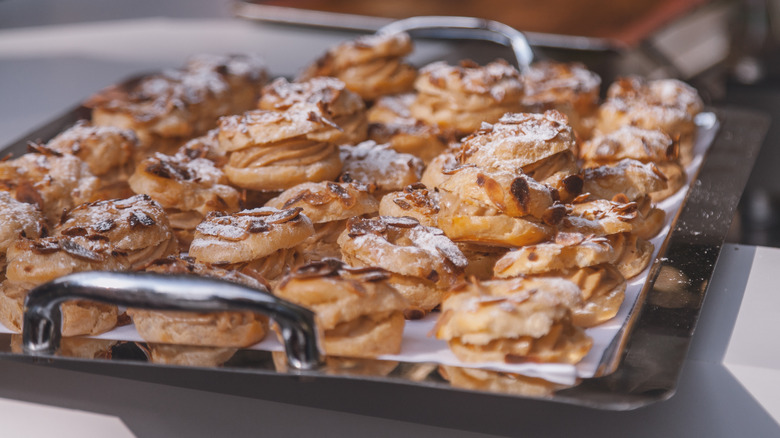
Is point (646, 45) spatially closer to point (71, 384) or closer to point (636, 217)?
point (636, 217)

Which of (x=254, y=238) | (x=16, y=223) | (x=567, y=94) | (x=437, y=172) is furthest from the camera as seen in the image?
(x=567, y=94)

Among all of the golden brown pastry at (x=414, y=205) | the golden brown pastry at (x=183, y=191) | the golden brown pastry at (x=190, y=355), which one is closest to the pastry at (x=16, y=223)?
the golden brown pastry at (x=183, y=191)

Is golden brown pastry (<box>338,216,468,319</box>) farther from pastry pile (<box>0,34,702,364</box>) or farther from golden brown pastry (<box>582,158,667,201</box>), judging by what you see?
golden brown pastry (<box>582,158,667,201</box>)

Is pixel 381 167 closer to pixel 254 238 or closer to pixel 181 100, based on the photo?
pixel 254 238

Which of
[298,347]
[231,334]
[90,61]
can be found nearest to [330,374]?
[298,347]

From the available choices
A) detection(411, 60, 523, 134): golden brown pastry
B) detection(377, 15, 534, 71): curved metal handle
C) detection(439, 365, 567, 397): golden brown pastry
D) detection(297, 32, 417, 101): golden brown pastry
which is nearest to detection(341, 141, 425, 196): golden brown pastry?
detection(411, 60, 523, 134): golden brown pastry

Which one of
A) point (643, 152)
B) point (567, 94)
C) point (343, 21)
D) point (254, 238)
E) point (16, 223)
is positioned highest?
point (343, 21)

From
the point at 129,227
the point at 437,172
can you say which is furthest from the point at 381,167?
the point at 129,227
